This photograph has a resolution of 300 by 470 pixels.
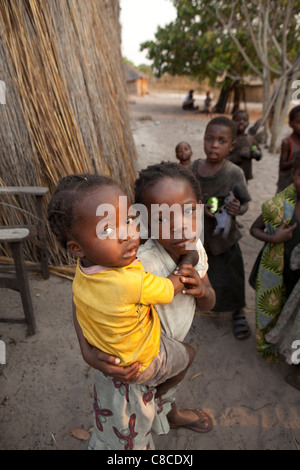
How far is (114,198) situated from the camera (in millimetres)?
894

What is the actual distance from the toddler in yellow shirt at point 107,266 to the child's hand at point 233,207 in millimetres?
1234

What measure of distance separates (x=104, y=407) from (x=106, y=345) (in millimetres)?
352

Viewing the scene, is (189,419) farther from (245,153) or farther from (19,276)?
(245,153)

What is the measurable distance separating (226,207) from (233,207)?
2.1 inches

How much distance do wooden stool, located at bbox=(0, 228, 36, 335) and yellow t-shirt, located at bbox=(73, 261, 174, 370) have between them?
120cm

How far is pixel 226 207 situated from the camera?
213 centimetres

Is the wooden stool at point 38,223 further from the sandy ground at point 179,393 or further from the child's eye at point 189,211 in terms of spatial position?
the child's eye at point 189,211

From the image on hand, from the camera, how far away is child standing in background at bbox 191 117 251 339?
212cm

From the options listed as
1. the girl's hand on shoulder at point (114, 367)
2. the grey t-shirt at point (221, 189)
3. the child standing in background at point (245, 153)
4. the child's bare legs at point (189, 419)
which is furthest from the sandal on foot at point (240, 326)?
the child standing in background at point (245, 153)

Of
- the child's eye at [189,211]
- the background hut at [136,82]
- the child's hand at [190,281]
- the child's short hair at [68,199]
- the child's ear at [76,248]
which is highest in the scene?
the background hut at [136,82]

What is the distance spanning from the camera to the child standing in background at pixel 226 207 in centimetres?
212

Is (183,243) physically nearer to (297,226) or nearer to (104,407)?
(104,407)

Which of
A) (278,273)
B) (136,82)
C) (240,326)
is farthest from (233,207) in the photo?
(136,82)

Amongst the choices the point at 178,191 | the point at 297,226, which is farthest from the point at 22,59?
the point at 297,226
